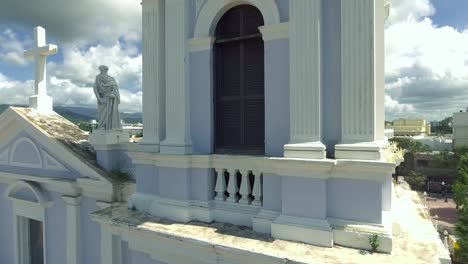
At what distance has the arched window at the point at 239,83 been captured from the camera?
5035 mm

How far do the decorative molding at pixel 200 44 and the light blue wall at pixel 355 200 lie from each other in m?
2.89

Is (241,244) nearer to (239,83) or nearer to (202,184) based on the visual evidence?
(202,184)

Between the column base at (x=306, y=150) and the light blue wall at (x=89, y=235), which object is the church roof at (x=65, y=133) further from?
the column base at (x=306, y=150)

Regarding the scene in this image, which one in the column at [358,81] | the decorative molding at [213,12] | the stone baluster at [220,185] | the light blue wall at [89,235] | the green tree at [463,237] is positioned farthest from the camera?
the green tree at [463,237]

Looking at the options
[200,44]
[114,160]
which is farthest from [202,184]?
[114,160]

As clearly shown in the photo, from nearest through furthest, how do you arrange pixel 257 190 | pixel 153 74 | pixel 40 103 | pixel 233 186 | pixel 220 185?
pixel 257 190
pixel 233 186
pixel 220 185
pixel 153 74
pixel 40 103

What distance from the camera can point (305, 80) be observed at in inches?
171

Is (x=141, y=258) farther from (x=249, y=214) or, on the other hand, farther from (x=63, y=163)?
(x=63, y=163)

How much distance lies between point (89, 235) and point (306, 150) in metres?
5.86

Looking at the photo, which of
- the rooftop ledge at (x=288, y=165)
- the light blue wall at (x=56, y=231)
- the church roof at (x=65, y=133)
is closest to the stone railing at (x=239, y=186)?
the rooftop ledge at (x=288, y=165)

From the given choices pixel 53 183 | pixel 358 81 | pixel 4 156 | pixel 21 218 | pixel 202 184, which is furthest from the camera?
pixel 4 156

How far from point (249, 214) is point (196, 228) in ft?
2.79

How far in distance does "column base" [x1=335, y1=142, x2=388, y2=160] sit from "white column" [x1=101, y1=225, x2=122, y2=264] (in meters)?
4.85

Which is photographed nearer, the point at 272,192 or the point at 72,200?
the point at 272,192
